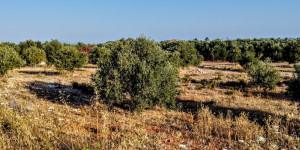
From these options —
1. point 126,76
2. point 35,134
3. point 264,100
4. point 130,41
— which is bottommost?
point 264,100

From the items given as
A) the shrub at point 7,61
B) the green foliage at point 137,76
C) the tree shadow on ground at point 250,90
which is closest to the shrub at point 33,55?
the shrub at point 7,61

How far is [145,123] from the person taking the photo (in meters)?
12.4

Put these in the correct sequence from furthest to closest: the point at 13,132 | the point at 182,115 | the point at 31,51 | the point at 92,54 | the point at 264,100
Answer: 1. the point at 92,54
2. the point at 31,51
3. the point at 264,100
4. the point at 182,115
5. the point at 13,132

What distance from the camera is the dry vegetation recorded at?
6.52 meters

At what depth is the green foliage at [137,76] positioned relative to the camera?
45.6ft

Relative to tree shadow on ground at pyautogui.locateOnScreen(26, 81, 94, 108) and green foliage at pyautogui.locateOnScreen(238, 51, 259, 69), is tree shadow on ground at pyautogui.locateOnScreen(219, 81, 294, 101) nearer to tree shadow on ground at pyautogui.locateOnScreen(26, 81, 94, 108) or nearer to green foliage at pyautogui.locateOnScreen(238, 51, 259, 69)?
green foliage at pyautogui.locateOnScreen(238, 51, 259, 69)

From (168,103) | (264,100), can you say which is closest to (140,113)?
(168,103)

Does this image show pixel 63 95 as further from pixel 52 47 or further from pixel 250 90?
pixel 52 47

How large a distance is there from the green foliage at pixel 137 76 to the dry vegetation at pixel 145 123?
1.16m

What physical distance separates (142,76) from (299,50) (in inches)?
1932

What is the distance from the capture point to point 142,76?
13.9m

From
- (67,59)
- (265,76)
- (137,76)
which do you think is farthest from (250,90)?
(67,59)

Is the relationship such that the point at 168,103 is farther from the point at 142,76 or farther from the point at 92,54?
the point at 92,54

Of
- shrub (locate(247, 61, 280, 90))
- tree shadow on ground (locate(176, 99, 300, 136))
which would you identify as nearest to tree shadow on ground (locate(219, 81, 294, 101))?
shrub (locate(247, 61, 280, 90))
